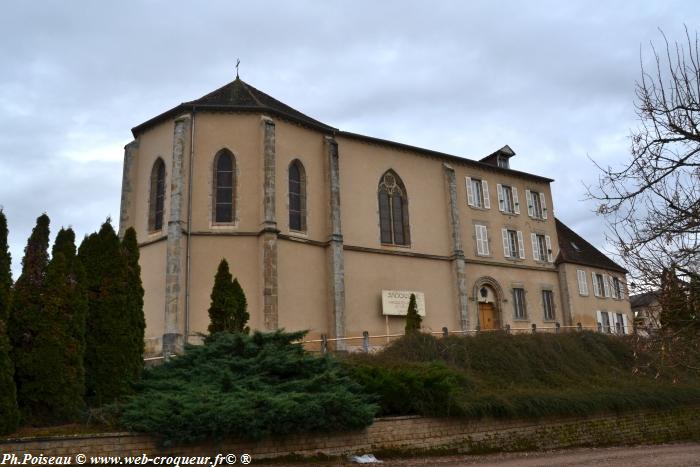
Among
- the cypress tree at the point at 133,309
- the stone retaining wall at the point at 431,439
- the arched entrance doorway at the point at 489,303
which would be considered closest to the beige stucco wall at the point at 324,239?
the arched entrance doorway at the point at 489,303

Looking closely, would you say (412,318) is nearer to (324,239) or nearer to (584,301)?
(324,239)

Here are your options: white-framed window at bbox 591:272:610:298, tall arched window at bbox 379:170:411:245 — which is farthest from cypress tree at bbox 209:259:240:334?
white-framed window at bbox 591:272:610:298

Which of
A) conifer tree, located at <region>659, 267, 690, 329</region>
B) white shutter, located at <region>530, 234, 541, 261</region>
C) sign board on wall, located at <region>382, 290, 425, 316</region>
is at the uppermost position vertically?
white shutter, located at <region>530, 234, 541, 261</region>

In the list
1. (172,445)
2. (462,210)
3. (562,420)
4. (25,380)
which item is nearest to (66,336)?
(25,380)

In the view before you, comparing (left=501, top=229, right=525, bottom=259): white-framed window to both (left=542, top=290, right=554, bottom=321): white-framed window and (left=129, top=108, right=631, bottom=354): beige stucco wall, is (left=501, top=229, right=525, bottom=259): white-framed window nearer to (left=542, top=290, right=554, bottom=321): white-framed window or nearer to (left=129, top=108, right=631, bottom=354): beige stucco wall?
(left=129, top=108, right=631, bottom=354): beige stucco wall

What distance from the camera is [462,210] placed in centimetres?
2997

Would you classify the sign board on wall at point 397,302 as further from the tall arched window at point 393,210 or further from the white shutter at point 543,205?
the white shutter at point 543,205

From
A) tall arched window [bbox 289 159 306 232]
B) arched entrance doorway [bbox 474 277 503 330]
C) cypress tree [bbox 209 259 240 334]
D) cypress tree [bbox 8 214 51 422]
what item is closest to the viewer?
cypress tree [bbox 8 214 51 422]

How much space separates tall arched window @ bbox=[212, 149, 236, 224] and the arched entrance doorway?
41.5 ft

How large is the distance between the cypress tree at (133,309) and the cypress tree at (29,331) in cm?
197

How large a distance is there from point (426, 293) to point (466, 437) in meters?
13.2

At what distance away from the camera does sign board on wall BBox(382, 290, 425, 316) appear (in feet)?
84.2

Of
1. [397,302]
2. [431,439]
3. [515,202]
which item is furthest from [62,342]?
[515,202]

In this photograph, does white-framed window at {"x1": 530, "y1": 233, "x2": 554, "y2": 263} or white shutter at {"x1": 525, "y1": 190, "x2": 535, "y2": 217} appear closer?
white-framed window at {"x1": 530, "y1": 233, "x2": 554, "y2": 263}
